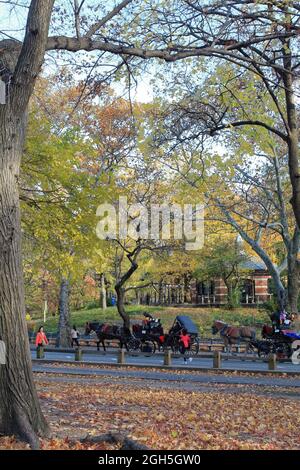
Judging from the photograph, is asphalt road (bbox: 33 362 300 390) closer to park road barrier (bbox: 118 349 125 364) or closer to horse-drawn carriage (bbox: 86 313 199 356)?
park road barrier (bbox: 118 349 125 364)

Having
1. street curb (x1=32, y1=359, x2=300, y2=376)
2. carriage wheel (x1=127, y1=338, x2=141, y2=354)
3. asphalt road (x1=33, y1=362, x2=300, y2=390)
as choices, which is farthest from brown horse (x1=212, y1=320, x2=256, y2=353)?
asphalt road (x1=33, y1=362, x2=300, y2=390)

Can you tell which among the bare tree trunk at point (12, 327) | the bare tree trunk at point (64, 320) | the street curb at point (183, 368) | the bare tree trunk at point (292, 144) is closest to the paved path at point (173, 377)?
the street curb at point (183, 368)

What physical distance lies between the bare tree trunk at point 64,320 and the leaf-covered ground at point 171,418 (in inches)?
745

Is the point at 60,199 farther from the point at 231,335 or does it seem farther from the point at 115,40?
the point at 231,335

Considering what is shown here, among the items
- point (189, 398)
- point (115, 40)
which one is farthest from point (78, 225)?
point (115, 40)

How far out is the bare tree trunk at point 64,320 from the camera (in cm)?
3575

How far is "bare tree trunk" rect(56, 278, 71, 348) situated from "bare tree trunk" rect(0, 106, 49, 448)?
88.5ft

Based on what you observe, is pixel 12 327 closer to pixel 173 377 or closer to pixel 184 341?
pixel 173 377

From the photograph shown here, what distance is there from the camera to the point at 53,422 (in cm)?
986

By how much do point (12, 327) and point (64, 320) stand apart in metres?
28.2

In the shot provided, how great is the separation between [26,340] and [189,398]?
22.9 feet

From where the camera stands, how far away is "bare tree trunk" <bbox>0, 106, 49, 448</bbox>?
27.2ft

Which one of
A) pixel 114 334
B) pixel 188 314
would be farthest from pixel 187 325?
pixel 188 314

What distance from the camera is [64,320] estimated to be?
36219mm
